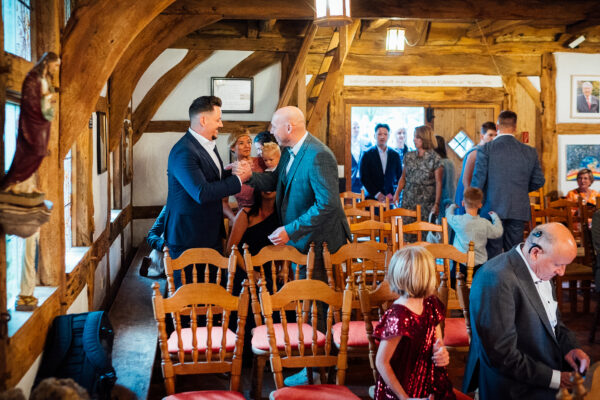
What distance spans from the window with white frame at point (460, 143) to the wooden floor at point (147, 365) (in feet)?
16.1

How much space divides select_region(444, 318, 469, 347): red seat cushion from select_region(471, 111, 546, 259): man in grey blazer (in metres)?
2.01

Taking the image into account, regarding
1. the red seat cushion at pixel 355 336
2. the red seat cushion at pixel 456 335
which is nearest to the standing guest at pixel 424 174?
the red seat cushion at pixel 456 335

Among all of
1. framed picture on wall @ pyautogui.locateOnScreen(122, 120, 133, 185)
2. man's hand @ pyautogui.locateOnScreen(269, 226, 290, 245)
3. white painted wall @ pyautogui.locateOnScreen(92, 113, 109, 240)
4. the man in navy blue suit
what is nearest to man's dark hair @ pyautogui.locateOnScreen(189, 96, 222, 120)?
the man in navy blue suit

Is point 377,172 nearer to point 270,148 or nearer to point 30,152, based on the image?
point 270,148

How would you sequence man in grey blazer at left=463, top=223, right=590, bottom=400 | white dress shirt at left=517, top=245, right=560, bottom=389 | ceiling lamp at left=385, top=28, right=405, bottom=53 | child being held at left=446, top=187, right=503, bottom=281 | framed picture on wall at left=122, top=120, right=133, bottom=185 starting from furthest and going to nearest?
ceiling lamp at left=385, top=28, right=405, bottom=53 < framed picture on wall at left=122, top=120, right=133, bottom=185 < child being held at left=446, top=187, right=503, bottom=281 < white dress shirt at left=517, top=245, right=560, bottom=389 < man in grey blazer at left=463, top=223, right=590, bottom=400

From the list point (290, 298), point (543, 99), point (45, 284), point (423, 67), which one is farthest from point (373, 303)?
point (543, 99)

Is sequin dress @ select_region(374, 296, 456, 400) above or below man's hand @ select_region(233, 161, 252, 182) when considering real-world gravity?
below

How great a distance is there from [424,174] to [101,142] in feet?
10.8

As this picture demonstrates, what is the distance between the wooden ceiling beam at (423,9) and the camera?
6668mm

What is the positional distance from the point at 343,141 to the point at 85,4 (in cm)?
672

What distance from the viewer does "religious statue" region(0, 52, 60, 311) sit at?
227 cm

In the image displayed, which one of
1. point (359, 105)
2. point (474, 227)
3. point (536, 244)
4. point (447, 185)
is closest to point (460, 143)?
point (359, 105)

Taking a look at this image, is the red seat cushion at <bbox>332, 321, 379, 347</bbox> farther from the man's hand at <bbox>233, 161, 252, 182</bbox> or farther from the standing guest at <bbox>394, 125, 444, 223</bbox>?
the standing guest at <bbox>394, 125, 444, 223</bbox>

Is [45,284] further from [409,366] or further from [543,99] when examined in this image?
[543,99]
